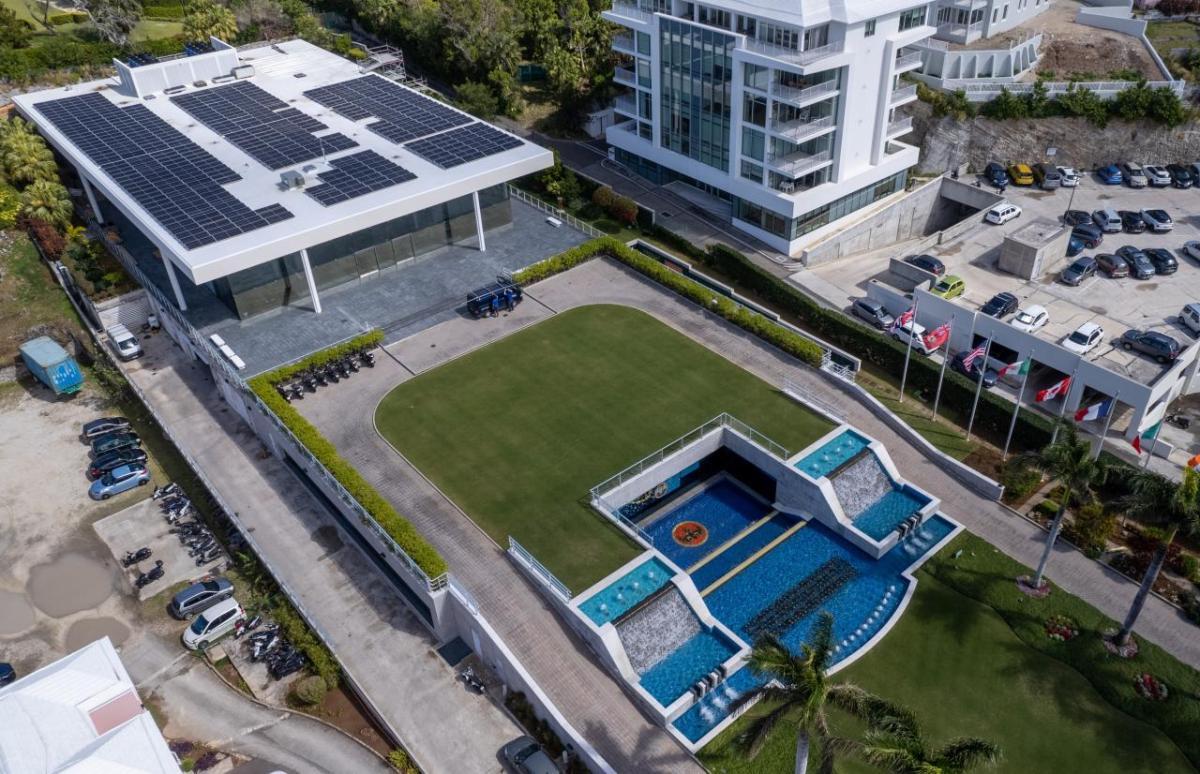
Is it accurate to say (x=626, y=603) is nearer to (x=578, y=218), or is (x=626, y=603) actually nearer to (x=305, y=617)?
(x=305, y=617)

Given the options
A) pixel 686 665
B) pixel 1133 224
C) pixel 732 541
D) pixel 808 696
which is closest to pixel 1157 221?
pixel 1133 224

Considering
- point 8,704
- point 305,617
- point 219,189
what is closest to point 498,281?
point 219,189

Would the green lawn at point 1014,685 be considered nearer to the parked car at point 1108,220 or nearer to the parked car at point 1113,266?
the parked car at point 1113,266

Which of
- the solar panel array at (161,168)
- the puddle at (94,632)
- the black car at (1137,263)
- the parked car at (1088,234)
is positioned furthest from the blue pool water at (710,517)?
the parked car at (1088,234)

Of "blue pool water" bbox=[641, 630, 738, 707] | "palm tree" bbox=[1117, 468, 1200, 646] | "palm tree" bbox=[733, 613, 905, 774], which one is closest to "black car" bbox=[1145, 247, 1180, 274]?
"palm tree" bbox=[1117, 468, 1200, 646]

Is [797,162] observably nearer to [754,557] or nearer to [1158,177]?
[754,557]

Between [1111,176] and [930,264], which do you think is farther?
[1111,176]

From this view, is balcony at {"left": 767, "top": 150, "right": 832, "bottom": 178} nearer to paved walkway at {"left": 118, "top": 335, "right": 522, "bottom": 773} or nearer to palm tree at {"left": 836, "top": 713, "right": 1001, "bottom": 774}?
paved walkway at {"left": 118, "top": 335, "right": 522, "bottom": 773}
